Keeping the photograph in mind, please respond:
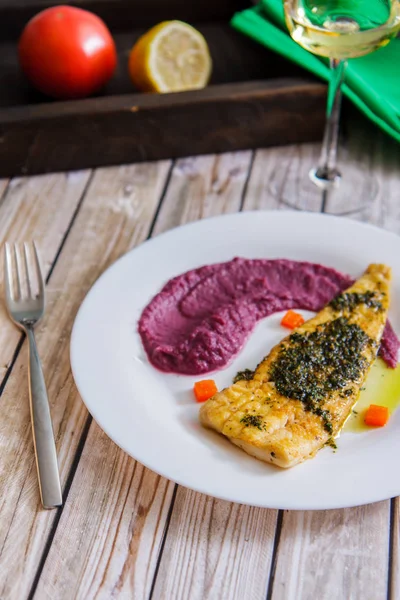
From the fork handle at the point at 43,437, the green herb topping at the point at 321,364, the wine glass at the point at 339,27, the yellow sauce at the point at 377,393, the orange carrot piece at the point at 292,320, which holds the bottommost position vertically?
the fork handle at the point at 43,437

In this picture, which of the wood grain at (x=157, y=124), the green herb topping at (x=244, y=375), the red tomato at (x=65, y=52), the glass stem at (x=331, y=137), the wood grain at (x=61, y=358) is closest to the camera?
the wood grain at (x=61, y=358)

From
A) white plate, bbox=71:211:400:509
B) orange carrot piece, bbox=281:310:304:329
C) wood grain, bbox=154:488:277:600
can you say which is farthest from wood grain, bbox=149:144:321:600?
orange carrot piece, bbox=281:310:304:329

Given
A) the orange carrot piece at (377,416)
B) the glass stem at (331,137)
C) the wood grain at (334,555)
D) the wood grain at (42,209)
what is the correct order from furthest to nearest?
the wood grain at (42,209)
the glass stem at (331,137)
the orange carrot piece at (377,416)
the wood grain at (334,555)

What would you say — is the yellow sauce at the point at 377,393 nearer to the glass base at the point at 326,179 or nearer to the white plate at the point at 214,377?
the white plate at the point at 214,377

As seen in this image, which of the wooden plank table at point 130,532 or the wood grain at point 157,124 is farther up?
the wood grain at point 157,124

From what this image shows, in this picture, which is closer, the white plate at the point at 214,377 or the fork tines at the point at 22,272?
the white plate at the point at 214,377

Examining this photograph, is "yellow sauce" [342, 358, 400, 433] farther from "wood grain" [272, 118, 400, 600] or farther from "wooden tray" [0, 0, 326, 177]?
"wooden tray" [0, 0, 326, 177]

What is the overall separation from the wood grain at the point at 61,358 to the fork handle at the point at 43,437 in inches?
1.4

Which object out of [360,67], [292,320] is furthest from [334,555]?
[360,67]

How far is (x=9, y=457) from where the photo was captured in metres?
1.63

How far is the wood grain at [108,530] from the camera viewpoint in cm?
139

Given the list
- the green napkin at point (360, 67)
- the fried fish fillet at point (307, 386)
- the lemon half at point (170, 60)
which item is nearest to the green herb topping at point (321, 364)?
A: the fried fish fillet at point (307, 386)

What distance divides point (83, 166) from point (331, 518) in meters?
1.59

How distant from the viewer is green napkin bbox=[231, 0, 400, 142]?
248cm
